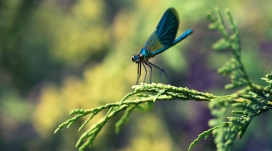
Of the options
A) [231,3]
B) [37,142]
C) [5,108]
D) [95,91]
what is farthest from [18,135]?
[231,3]

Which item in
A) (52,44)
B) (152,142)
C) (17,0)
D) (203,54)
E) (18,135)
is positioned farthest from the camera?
(52,44)

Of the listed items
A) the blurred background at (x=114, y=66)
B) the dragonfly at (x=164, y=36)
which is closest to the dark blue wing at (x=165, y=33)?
the dragonfly at (x=164, y=36)

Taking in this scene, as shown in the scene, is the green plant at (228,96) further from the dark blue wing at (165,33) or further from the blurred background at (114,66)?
the blurred background at (114,66)

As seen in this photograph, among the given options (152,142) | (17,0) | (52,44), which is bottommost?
(152,142)

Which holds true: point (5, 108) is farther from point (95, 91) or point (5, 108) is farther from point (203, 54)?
point (203, 54)

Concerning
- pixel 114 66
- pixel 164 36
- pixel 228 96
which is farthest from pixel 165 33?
pixel 114 66

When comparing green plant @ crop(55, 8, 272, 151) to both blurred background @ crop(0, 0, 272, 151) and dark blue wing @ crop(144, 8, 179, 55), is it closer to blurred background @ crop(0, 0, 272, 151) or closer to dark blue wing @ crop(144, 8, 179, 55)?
dark blue wing @ crop(144, 8, 179, 55)

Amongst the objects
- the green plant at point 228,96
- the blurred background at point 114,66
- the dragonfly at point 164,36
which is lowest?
the green plant at point 228,96
